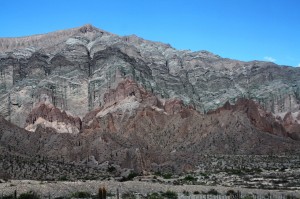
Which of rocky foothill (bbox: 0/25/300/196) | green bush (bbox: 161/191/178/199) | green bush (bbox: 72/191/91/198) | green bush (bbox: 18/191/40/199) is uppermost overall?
rocky foothill (bbox: 0/25/300/196)

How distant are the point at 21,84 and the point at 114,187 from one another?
155505 millimetres

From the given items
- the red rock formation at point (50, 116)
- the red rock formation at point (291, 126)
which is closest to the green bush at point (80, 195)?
the red rock formation at point (50, 116)

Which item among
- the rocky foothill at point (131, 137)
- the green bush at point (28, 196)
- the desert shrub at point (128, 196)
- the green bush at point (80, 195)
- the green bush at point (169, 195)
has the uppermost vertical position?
the rocky foothill at point (131, 137)

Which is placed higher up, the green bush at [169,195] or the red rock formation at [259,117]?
the red rock formation at [259,117]

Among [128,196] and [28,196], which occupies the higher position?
[28,196]

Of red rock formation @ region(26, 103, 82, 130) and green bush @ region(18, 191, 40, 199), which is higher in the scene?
red rock formation @ region(26, 103, 82, 130)

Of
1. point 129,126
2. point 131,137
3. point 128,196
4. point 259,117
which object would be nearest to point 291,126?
point 259,117

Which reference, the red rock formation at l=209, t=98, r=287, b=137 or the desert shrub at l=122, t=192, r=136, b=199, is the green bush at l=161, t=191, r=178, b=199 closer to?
the desert shrub at l=122, t=192, r=136, b=199

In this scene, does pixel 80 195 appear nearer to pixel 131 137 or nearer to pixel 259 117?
pixel 131 137

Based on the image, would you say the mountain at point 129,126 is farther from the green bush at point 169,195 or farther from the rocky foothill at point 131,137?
the green bush at point 169,195

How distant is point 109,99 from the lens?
18425 centimetres

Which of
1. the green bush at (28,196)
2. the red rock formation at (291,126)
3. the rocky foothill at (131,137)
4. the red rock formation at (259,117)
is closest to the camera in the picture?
the green bush at (28,196)

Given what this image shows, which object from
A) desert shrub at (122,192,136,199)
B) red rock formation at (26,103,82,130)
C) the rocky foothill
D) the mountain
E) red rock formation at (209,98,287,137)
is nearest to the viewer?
desert shrub at (122,192,136,199)

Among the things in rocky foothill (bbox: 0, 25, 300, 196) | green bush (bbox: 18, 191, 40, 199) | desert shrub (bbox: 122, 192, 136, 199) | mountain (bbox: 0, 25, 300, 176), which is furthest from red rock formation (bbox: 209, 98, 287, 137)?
green bush (bbox: 18, 191, 40, 199)
